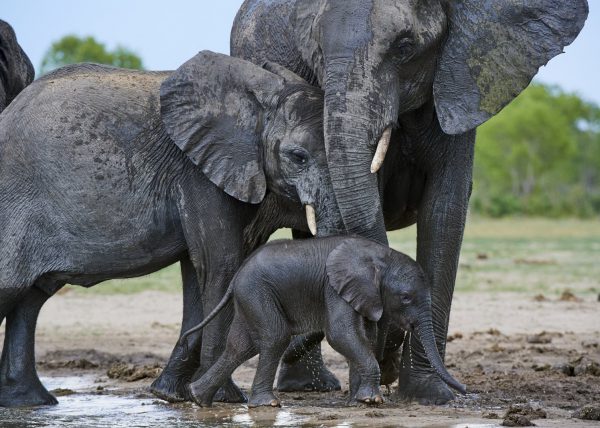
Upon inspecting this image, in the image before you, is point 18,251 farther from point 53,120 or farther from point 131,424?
point 131,424

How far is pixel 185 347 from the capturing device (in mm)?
7871

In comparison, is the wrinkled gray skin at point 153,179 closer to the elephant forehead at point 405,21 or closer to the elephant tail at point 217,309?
the elephant tail at point 217,309

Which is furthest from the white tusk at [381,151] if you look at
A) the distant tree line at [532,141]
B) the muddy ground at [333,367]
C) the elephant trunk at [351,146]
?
the distant tree line at [532,141]

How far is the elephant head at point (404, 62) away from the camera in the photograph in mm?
6926

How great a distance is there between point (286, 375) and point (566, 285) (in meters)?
7.46

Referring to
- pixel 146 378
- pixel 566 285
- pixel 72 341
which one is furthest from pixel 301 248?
pixel 566 285

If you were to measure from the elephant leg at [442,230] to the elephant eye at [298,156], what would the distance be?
85 cm

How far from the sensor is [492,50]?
7.59 metres

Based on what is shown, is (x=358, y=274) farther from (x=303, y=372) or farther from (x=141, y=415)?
(x=303, y=372)

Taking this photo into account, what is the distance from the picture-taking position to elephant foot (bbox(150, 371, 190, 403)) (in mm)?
7812

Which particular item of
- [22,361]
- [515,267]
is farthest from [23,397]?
[515,267]

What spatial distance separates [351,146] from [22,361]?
234 centimetres

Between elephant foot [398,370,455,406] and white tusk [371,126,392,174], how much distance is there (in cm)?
125

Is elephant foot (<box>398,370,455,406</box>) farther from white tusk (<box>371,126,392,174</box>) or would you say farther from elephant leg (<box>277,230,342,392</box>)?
white tusk (<box>371,126,392,174</box>)
